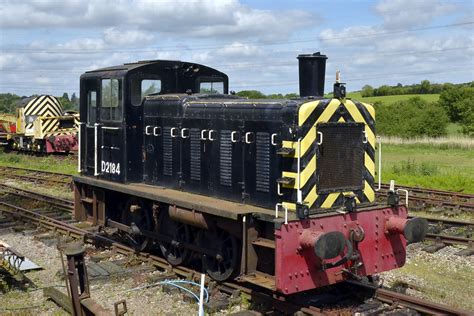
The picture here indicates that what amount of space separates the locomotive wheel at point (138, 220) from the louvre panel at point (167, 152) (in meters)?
0.73

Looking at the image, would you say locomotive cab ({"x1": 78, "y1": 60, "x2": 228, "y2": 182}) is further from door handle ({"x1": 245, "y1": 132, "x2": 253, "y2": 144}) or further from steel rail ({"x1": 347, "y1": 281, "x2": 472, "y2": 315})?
steel rail ({"x1": 347, "y1": 281, "x2": 472, "y2": 315})

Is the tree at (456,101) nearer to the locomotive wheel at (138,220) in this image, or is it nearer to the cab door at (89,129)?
the cab door at (89,129)

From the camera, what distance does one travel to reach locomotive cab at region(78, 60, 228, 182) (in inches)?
380

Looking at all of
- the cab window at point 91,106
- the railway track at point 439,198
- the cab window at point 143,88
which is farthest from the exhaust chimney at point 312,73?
the railway track at point 439,198

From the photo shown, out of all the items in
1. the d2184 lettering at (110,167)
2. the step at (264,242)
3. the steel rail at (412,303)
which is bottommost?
the steel rail at (412,303)

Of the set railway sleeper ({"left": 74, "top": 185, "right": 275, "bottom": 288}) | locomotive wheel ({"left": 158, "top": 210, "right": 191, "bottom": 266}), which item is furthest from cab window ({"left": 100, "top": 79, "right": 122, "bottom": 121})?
locomotive wheel ({"left": 158, "top": 210, "right": 191, "bottom": 266})

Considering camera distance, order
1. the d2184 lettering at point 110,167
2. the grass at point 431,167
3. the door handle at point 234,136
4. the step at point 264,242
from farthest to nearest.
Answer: the grass at point 431,167 → the d2184 lettering at point 110,167 → the door handle at point 234,136 → the step at point 264,242

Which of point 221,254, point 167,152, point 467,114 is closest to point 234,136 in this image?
point 221,254

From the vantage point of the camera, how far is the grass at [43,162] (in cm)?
2483

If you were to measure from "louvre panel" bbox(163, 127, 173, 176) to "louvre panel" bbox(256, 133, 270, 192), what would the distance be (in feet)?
7.06

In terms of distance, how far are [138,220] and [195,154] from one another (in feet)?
5.83

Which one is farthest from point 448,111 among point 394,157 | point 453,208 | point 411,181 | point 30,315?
point 30,315

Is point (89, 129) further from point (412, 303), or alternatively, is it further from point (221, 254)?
point (412, 303)

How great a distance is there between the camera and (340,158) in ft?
25.0
